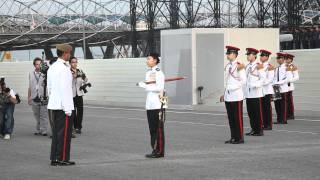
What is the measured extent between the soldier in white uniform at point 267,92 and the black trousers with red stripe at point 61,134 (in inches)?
238

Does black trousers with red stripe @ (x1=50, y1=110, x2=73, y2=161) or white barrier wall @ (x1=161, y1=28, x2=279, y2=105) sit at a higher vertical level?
white barrier wall @ (x1=161, y1=28, x2=279, y2=105)

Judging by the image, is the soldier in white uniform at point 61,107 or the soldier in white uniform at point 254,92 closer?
the soldier in white uniform at point 61,107

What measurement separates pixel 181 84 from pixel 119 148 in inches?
481

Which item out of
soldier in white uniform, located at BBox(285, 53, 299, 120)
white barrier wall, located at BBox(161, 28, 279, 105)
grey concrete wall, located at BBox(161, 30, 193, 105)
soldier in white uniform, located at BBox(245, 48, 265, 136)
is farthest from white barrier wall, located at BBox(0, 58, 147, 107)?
soldier in white uniform, located at BBox(245, 48, 265, 136)

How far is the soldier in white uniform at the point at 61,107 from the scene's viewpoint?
10.7m

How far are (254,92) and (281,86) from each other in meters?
3.47

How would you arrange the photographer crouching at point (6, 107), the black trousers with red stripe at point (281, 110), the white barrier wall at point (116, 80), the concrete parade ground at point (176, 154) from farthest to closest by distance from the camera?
the white barrier wall at point (116, 80)
the black trousers with red stripe at point (281, 110)
the photographer crouching at point (6, 107)
the concrete parade ground at point (176, 154)

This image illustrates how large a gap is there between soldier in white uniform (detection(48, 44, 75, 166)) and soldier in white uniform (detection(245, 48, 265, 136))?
5.26m

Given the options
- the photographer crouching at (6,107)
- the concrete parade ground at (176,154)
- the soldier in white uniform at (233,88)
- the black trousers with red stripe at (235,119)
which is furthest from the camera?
the photographer crouching at (6,107)

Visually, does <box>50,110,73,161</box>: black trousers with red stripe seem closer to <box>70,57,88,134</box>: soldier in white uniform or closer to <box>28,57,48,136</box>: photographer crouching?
<box>28,57,48,136</box>: photographer crouching

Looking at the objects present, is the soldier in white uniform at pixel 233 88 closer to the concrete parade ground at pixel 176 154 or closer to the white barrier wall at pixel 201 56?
the concrete parade ground at pixel 176 154

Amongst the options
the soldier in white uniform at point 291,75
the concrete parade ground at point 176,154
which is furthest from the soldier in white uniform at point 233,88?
the soldier in white uniform at point 291,75

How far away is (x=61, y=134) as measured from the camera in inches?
422

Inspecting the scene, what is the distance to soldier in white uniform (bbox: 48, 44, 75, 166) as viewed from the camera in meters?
10.7
